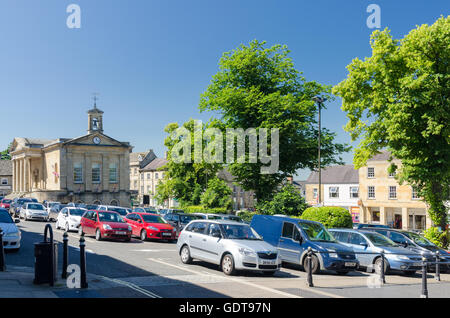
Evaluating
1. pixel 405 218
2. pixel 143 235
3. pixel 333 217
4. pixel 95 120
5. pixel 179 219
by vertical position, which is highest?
pixel 95 120

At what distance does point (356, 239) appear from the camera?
18.9m

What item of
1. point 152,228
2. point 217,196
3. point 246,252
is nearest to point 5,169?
point 217,196

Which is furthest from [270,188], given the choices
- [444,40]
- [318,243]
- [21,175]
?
[21,175]

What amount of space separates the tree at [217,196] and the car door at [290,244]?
30.3 meters

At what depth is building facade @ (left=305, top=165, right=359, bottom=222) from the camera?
6569 centimetres

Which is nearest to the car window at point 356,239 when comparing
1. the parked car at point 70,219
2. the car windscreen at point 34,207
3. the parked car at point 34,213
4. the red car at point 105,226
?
the red car at point 105,226

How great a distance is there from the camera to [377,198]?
6003 centimetres

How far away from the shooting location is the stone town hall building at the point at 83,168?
251ft

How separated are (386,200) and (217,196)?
24.2 m

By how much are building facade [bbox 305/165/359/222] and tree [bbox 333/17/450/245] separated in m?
39.2

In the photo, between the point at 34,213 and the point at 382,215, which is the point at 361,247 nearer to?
the point at 34,213

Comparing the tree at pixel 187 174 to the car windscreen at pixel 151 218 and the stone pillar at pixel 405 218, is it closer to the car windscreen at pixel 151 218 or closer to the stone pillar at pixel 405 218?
the stone pillar at pixel 405 218

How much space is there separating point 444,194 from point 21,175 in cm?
8119
